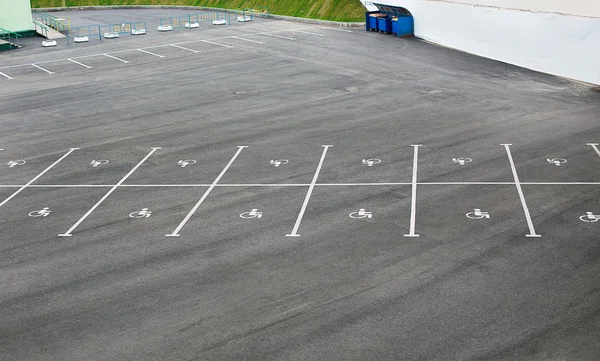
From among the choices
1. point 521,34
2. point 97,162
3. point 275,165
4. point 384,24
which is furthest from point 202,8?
point 275,165

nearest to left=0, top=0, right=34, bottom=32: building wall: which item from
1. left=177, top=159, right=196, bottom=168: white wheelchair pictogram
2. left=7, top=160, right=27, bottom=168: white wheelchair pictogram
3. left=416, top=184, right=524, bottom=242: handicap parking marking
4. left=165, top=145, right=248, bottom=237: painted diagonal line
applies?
left=7, top=160, right=27, bottom=168: white wheelchair pictogram

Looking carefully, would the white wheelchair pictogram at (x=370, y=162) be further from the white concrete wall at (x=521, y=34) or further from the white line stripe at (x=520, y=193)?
the white concrete wall at (x=521, y=34)

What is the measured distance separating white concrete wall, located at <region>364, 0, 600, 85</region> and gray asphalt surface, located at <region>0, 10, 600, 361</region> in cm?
104

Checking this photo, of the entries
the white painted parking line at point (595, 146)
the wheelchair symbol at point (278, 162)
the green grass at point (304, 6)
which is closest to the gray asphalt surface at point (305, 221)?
the wheelchair symbol at point (278, 162)

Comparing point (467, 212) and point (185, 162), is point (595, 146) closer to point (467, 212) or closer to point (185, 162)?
point (467, 212)

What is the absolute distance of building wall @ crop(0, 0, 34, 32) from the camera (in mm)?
45000

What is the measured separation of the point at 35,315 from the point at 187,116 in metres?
13.8

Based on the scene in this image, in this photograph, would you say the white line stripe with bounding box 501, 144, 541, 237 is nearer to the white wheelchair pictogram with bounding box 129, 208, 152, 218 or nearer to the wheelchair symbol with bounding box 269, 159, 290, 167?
the wheelchair symbol with bounding box 269, 159, 290, 167

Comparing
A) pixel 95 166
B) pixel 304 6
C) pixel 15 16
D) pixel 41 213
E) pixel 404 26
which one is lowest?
pixel 41 213

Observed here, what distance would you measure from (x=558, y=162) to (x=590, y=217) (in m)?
3.82

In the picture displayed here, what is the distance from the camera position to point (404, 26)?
39125mm

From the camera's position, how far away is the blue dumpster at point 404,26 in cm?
3891

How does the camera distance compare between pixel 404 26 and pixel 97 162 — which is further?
pixel 404 26

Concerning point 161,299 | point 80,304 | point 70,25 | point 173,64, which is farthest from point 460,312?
point 70,25
